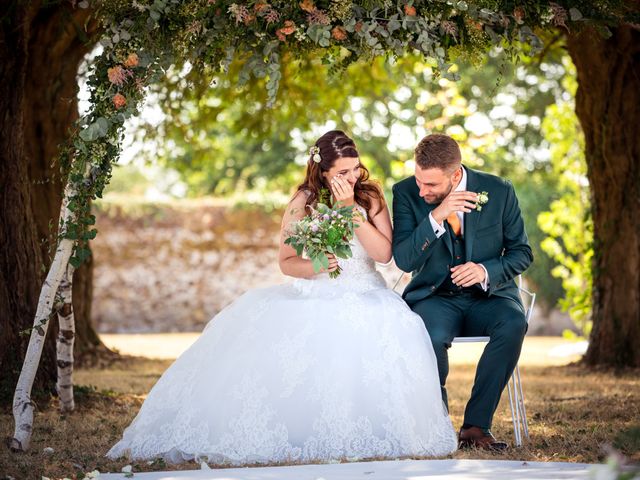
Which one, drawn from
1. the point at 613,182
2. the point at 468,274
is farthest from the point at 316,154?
the point at 613,182

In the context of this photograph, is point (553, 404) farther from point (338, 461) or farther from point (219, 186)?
point (219, 186)

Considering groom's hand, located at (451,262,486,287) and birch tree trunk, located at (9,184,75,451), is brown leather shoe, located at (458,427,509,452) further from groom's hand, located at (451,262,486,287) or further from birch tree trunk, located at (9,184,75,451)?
birch tree trunk, located at (9,184,75,451)

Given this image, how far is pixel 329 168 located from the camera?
5.05 metres

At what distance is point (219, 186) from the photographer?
2267 cm

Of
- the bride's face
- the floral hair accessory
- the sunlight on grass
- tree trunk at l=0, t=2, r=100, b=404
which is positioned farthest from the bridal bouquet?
the sunlight on grass

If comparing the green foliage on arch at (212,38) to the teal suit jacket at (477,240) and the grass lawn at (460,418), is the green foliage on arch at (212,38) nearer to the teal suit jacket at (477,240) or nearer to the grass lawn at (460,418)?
the teal suit jacket at (477,240)

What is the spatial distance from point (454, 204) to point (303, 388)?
44.3 inches

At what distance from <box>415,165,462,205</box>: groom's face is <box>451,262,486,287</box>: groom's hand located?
0.38 metres

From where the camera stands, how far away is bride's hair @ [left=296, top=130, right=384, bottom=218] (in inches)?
198

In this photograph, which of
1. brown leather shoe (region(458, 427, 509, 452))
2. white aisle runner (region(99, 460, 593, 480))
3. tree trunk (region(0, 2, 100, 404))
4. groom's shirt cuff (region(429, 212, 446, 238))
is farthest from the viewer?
tree trunk (region(0, 2, 100, 404))

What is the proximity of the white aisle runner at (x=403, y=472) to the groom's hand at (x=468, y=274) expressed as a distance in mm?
1002

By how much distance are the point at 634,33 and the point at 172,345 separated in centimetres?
723

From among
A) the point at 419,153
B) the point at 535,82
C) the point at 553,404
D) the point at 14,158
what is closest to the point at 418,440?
the point at 419,153

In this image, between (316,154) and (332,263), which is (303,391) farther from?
(316,154)
